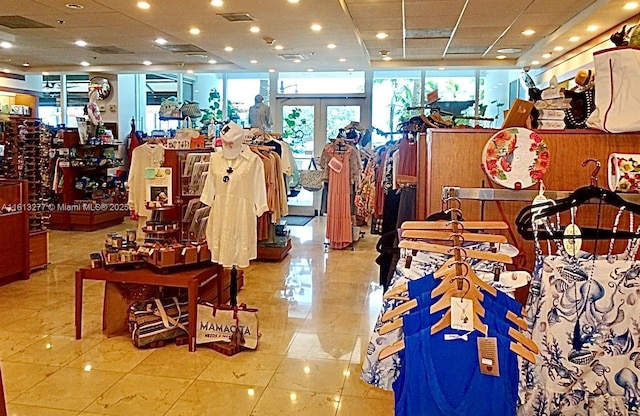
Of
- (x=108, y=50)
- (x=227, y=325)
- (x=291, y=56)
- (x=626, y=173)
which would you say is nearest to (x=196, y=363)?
(x=227, y=325)

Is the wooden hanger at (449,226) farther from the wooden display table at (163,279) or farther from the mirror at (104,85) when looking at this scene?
the mirror at (104,85)

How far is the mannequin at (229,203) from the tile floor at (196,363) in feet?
2.37

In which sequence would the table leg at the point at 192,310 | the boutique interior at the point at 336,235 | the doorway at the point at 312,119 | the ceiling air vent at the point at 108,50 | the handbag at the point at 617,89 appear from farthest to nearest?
the doorway at the point at 312,119, the ceiling air vent at the point at 108,50, the table leg at the point at 192,310, the handbag at the point at 617,89, the boutique interior at the point at 336,235

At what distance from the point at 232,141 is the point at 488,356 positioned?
3.01m

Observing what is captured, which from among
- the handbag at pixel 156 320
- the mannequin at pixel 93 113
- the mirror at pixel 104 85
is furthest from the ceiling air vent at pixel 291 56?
the handbag at pixel 156 320

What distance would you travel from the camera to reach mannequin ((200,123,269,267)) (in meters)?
4.19

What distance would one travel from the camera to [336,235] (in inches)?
308

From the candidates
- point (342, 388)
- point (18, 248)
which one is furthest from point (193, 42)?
point (342, 388)

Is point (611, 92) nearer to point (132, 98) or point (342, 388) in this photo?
point (342, 388)

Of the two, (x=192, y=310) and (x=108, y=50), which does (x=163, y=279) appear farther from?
(x=108, y=50)

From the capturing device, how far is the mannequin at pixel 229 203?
4188 mm

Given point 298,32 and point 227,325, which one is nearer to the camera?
point 227,325

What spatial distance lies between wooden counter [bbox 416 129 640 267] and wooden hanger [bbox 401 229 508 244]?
36 centimetres

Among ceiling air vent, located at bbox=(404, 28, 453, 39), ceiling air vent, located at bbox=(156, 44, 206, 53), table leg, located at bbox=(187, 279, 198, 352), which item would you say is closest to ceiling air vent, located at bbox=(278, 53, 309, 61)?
ceiling air vent, located at bbox=(156, 44, 206, 53)
